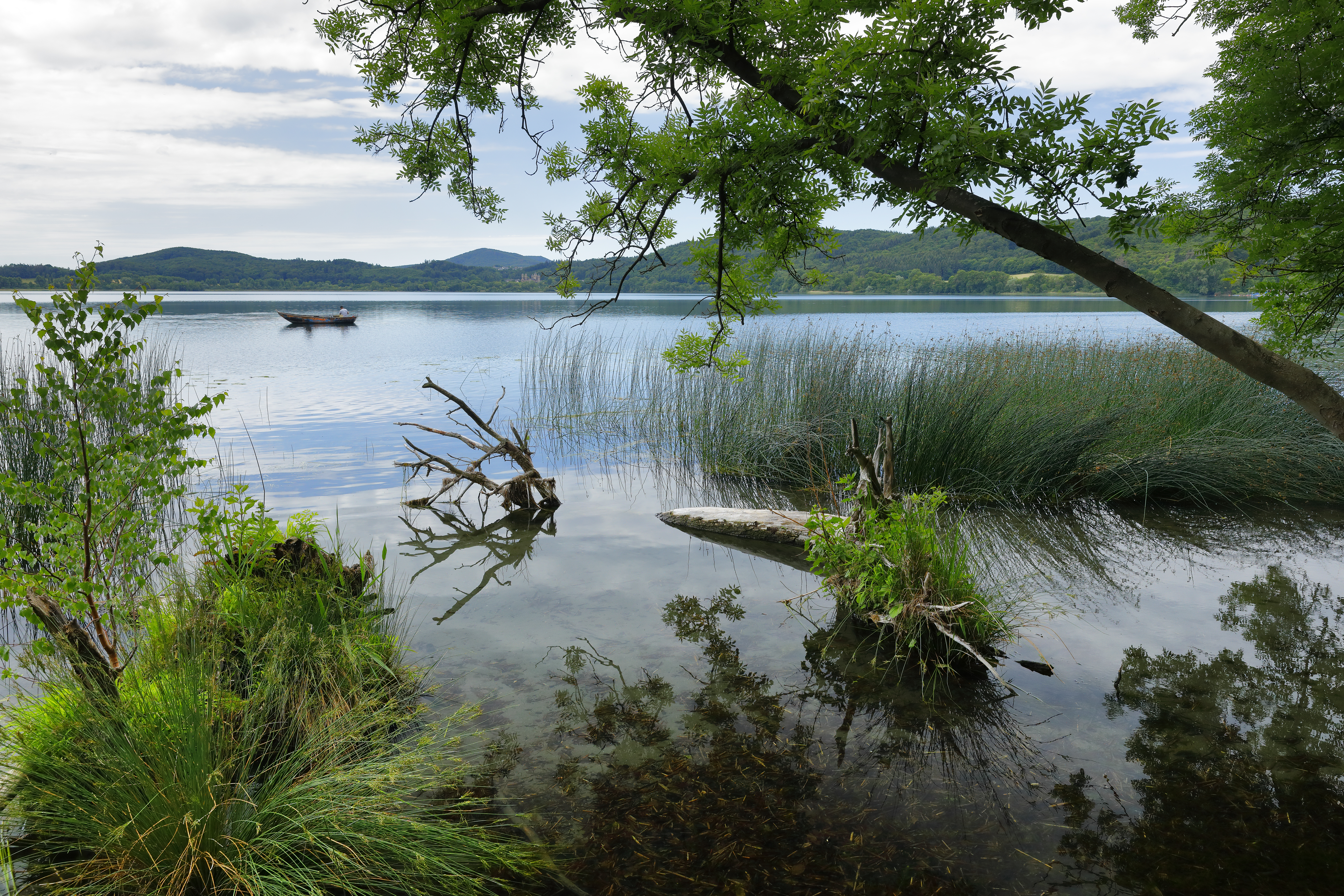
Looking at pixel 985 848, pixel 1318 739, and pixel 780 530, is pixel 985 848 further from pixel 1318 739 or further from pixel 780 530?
pixel 780 530

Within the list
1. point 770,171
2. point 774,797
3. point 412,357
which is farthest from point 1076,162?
point 412,357

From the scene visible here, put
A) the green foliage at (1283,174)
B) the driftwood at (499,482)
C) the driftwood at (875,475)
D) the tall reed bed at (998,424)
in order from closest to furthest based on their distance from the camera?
the green foliage at (1283,174)
the driftwood at (875,475)
the tall reed bed at (998,424)
the driftwood at (499,482)

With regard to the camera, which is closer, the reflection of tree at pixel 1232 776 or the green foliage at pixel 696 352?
the reflection of tree at pixel 1232 776

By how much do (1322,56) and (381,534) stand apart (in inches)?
248

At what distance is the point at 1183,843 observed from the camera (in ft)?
7.59

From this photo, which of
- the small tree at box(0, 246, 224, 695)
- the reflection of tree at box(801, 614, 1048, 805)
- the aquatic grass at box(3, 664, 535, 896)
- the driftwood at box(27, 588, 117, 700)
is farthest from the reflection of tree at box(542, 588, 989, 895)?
the small tree at box(0, 246, 224, 695)

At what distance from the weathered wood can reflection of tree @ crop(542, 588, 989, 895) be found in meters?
2.24

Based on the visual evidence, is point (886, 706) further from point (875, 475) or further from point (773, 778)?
point (875, 475)

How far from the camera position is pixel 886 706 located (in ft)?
10.7

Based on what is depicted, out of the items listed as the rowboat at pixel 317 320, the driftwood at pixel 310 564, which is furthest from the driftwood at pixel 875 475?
the rowboat at pixel 317 320

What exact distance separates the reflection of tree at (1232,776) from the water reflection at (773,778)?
12.9 inches

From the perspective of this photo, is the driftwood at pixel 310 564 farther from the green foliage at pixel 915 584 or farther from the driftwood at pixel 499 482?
the driftwood at pixel 499 482

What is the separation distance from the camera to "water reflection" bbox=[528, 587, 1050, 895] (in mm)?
2242

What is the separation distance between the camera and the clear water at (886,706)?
2293 mm
